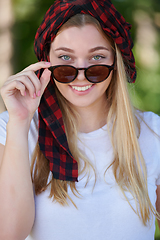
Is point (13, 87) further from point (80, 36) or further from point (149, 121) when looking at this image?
point (149, 121)

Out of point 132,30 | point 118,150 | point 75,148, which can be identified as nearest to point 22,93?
point 75,148

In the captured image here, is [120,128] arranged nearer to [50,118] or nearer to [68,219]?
[50,118]

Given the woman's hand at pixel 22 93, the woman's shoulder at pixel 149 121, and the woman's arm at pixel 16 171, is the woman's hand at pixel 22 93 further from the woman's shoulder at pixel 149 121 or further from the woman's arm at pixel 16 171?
the woman's shoulder at pixel 149 121

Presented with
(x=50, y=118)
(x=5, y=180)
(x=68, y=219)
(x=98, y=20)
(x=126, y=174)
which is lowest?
(x=68, y=219)

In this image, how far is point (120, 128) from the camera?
1.95 m

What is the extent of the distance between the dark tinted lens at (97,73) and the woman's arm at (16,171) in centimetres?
29

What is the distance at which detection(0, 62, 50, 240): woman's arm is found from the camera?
1.53 meters

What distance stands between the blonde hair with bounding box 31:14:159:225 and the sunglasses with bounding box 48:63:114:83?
8.7 inches

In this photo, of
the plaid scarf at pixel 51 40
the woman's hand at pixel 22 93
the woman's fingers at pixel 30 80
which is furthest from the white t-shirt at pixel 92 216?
the woman's fingers at pixel 30 80

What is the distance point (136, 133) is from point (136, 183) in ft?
1.24

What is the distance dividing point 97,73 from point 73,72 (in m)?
0.15

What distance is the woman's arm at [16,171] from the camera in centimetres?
153

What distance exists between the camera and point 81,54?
1.68 meters

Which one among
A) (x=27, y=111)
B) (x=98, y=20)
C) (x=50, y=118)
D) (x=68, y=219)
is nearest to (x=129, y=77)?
(x=98, y=20)
